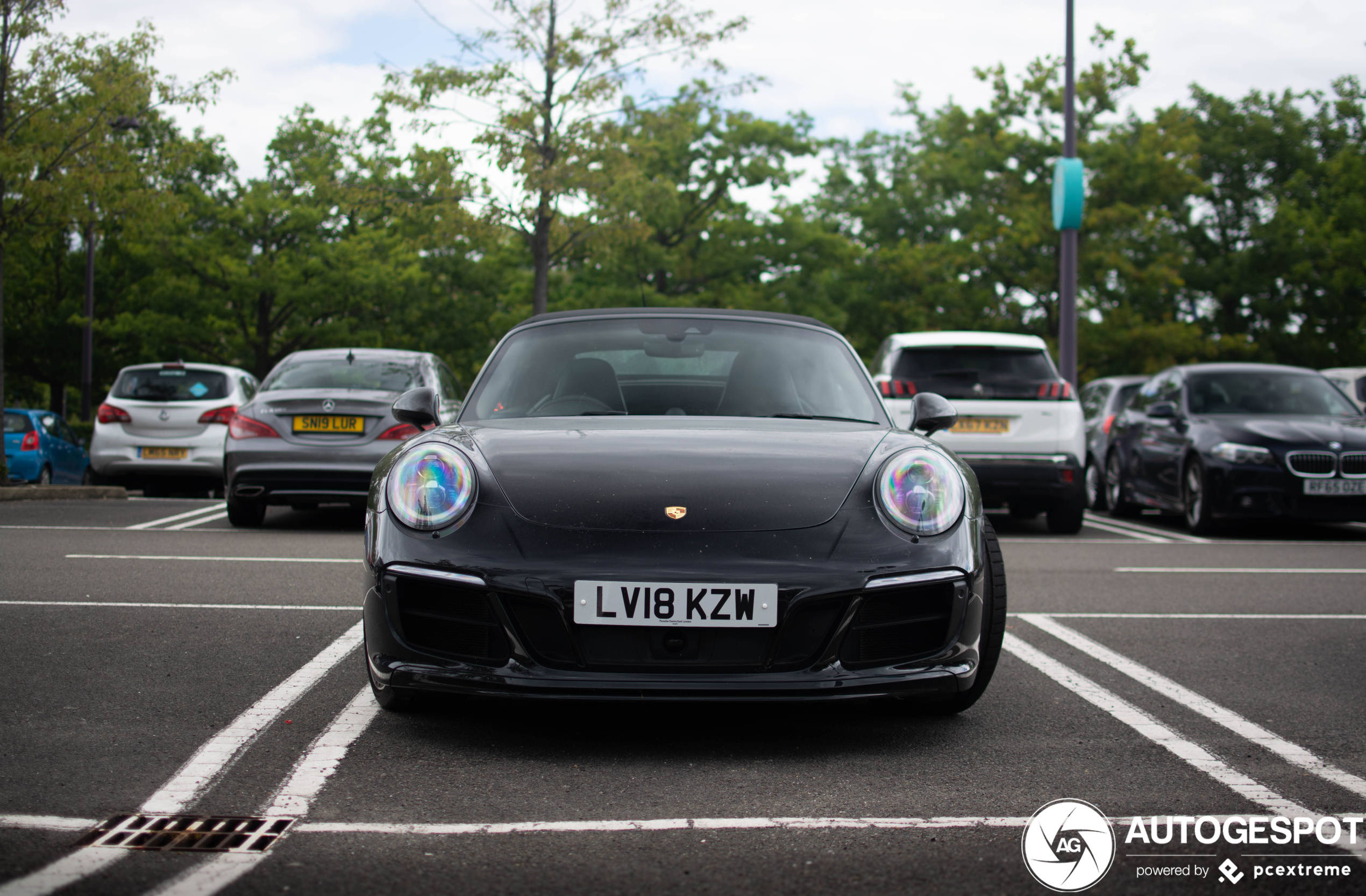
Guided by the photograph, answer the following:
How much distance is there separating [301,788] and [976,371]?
861cm

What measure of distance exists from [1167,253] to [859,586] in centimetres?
3502

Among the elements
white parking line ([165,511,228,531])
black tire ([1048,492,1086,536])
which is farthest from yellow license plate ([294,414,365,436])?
black tire ([1048,492,1086,536])

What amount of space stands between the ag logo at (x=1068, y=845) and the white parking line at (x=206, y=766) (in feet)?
6.30

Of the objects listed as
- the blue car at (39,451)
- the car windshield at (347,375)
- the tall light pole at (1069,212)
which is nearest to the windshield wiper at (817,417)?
the car windshield at (347,375)

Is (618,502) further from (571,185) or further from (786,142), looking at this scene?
(786,142)

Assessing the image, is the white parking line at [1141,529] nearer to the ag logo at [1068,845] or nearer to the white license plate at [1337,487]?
the white license plate at [1337,487]

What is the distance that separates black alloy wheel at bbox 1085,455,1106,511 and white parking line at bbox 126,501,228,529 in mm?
8955

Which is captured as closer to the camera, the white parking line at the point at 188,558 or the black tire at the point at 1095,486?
the white parking line at the point at 188,558

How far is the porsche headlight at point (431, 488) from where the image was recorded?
3789 millimetres

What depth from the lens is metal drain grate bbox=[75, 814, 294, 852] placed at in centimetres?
286

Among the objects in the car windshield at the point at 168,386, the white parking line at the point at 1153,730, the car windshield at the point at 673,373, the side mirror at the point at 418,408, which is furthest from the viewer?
the car windshield at the point at 168,386

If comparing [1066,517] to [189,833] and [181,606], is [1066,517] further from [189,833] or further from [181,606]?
[189,833]

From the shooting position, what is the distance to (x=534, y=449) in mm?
4062

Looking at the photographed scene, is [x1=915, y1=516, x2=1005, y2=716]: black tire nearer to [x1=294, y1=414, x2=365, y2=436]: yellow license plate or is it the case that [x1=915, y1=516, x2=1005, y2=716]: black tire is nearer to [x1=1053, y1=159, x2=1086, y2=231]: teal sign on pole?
[x1=294, y1=414, x2=365, y2=436]: yellow license plate
